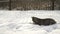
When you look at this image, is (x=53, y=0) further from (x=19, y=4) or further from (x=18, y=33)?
(x=18, y=33)

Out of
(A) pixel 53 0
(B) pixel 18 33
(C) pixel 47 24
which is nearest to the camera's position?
(B) pixel 18 33

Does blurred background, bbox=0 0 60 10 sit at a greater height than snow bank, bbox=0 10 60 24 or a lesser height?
greater

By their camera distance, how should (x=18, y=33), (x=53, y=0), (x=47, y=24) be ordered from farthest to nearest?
(x=53, y=0) → (x=47, y=24) → (x=18, y=33)

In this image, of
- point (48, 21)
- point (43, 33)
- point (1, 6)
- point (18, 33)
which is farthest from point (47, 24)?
point (1, 6)

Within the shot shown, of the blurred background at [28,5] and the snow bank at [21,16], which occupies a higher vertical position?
the blurred background at [28,5]

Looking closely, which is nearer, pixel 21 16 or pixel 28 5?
pixel 21 16

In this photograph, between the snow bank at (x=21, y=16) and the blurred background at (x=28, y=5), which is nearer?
the snow bank at (x=21, y=16)

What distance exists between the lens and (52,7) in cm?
292

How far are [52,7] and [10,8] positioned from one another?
1078 millimetres

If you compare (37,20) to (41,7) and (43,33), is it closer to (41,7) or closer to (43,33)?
(43,33)

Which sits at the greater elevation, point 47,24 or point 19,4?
point 19,4

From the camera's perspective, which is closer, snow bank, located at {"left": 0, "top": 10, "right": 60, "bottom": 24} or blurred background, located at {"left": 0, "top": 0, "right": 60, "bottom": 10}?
snow bank, located at {"left": 0, "top": 10, "right": 60, "bottom": 24}

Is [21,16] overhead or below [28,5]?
below

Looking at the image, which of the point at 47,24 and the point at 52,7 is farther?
the point at 52,7
